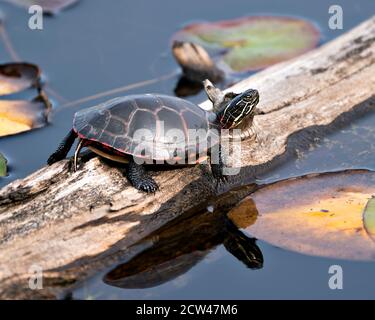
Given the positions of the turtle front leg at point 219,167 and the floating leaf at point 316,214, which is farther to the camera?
the turtle front leg at point 219,167

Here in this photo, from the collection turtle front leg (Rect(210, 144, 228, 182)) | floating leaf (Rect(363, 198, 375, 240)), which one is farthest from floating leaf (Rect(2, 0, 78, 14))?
floating leaf (Rect(363, 198, 375, 240))

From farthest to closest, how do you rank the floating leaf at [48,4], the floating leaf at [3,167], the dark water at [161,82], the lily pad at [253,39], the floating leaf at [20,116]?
the floating leaf at [48,4]
the lily pad at [253,39]
the floating leaf at [20,116]
the floating leaf at [3,167]
the dark water at [161,82]

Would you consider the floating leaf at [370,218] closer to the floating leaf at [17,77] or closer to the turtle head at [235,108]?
the turtle head at [235,108]

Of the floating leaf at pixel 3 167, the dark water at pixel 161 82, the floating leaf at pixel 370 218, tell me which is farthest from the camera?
the floating leaf at pixel 3 167

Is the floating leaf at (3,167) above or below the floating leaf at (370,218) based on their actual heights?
above

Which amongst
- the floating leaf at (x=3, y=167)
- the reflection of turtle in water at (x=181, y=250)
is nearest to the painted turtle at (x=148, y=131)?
the reflection of turtle in water at (x=181, y=250)

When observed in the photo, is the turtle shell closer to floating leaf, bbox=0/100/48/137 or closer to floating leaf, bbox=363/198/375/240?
floating leaf, bbox=363/198/375/240

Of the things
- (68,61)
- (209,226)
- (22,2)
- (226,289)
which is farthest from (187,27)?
(226,289)
